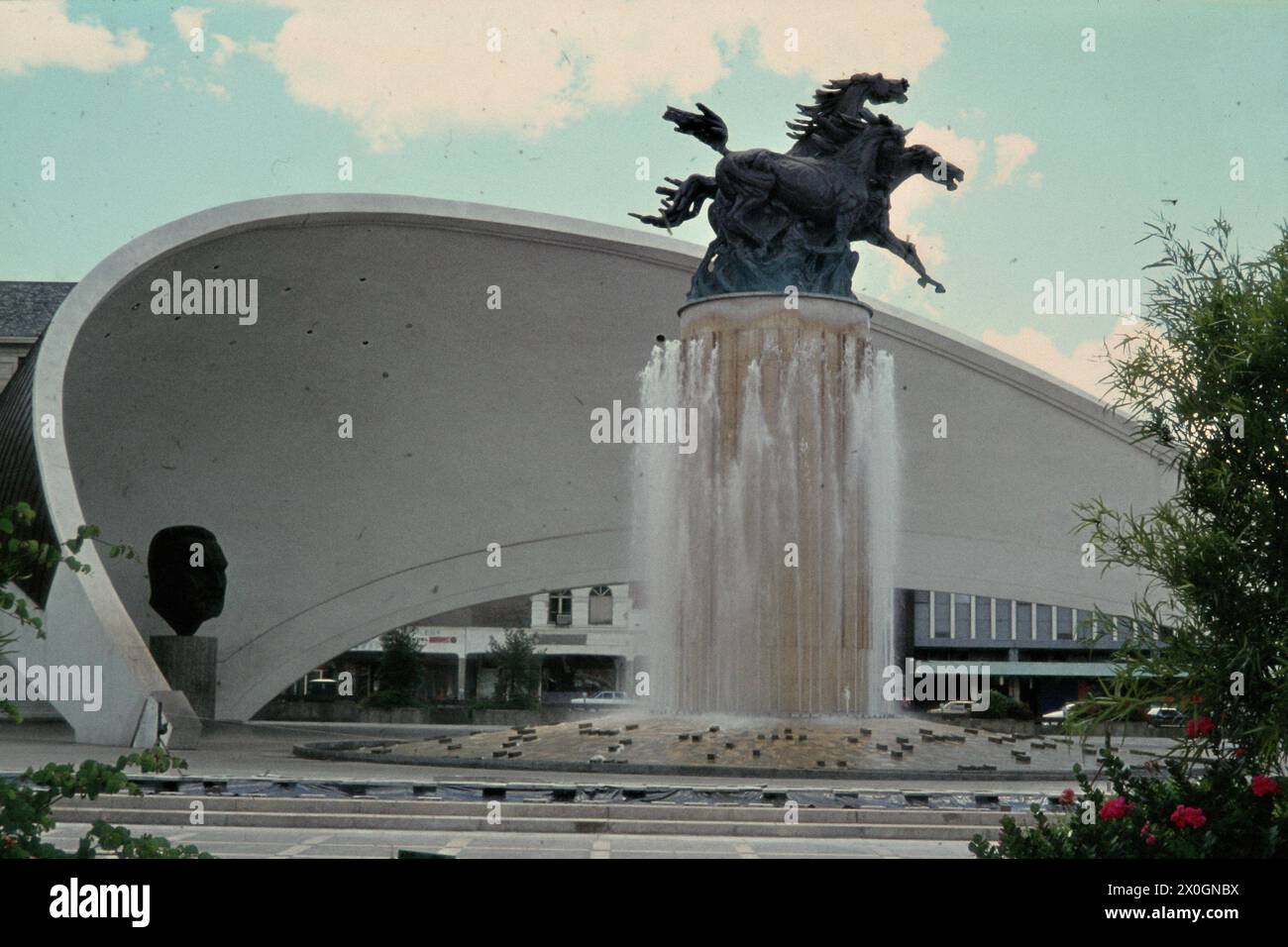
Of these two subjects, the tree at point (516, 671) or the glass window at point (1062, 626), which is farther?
the glass window at point (1062, 626)

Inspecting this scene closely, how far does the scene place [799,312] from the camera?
56.1 feet

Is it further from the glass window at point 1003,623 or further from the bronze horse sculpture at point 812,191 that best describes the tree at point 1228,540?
the glass window at point 1003,623

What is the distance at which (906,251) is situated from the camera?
18906mm

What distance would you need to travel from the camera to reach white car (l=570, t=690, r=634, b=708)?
130 feet

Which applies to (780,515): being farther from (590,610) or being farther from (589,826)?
(590,610)

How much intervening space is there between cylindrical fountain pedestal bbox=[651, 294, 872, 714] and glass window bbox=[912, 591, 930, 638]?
40.7 meters

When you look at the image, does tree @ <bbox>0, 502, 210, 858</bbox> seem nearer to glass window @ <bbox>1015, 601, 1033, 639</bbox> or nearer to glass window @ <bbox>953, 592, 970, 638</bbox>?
glass window @ <bbox>1015, 601, 1033, 639</bbox>

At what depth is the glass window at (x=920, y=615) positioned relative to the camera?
57.2 m

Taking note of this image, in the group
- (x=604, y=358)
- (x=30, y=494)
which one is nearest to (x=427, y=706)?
(x=604, y=358)

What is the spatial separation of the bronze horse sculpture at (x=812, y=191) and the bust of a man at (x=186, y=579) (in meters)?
10.5

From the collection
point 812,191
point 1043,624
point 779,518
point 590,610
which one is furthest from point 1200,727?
point 1043,624

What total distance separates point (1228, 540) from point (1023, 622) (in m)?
51.2
